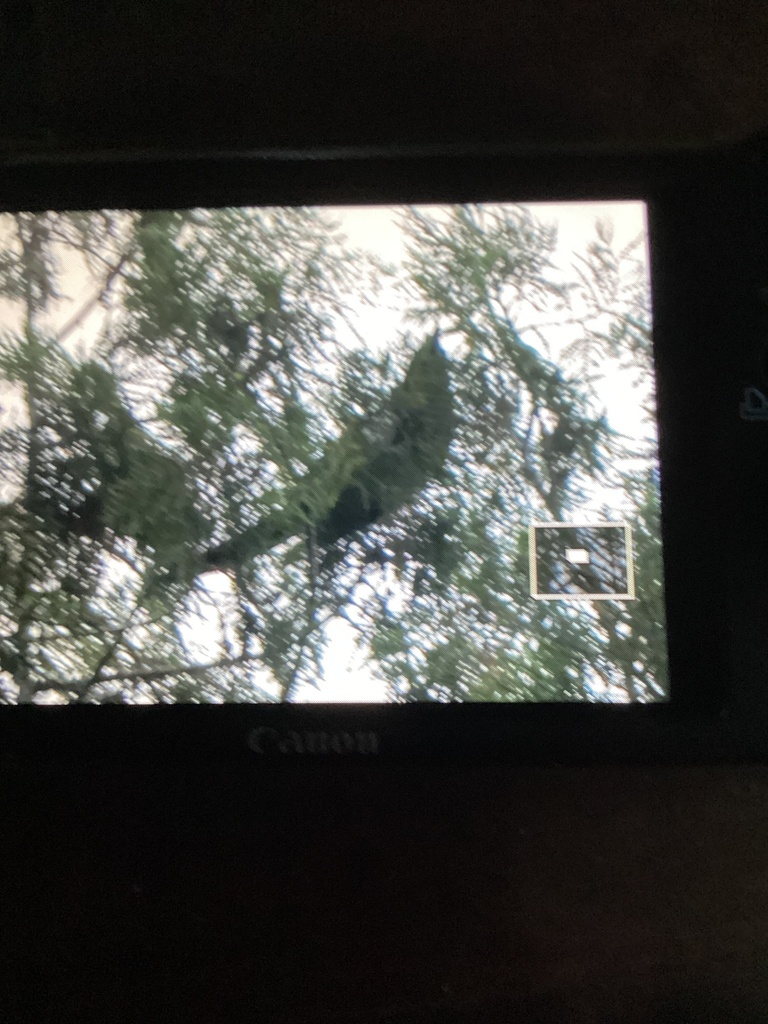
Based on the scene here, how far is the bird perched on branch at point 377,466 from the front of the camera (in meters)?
0.45

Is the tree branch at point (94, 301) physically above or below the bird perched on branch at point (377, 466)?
above

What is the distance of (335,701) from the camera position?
0.45 metres

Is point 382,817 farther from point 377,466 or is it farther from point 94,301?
point 94,301

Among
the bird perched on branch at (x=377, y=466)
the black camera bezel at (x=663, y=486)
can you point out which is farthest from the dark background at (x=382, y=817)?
the bird perched on branch at (x=377, y=466)

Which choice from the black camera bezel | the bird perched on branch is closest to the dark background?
the black camera bezel

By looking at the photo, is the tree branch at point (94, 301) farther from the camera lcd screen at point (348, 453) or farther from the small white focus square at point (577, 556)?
the small white focus square at point (577, 556)

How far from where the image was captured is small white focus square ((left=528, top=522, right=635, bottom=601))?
0.44 m

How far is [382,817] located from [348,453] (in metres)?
0.22

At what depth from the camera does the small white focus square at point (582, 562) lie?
1.44 feet

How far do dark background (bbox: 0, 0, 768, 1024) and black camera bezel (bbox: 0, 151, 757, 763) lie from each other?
2 centimetres

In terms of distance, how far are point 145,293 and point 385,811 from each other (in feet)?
1.13

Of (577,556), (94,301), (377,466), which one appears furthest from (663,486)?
(94,301)

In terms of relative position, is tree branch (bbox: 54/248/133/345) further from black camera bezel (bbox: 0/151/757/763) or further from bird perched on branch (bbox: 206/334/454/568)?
bird perched on branch (bbox: 206/334/454/568)

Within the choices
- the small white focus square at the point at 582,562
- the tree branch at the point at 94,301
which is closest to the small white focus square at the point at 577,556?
the small white focus square at the point at 582,562
